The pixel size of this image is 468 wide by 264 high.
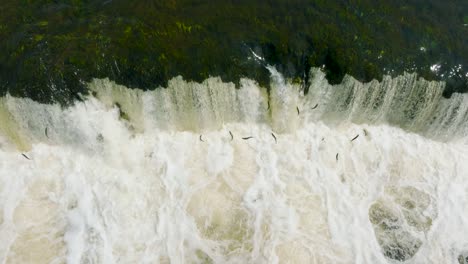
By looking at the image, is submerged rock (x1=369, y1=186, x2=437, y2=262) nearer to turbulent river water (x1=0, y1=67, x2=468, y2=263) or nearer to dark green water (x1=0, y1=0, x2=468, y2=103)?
turbulent river water (x1=0, y1=67, x2=468, y2=263)

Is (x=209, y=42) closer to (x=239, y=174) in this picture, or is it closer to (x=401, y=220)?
(x=239, y=174)

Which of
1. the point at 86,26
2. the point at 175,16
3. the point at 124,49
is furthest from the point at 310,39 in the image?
the point at 86,26

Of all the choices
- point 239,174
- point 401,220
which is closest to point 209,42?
point 239,174

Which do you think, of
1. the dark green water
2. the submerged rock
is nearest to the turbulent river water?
the submerged rock

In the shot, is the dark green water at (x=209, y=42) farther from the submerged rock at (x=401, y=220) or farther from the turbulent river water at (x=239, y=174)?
the submerged rock at (x=401, y=220)

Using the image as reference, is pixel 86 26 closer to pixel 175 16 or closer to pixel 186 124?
pixel 175 16

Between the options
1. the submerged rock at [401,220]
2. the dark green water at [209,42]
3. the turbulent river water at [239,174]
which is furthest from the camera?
the dark green water at [209,42]

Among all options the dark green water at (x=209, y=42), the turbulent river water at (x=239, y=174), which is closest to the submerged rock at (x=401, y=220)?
the turbulent river water at (x=239, y=174)
